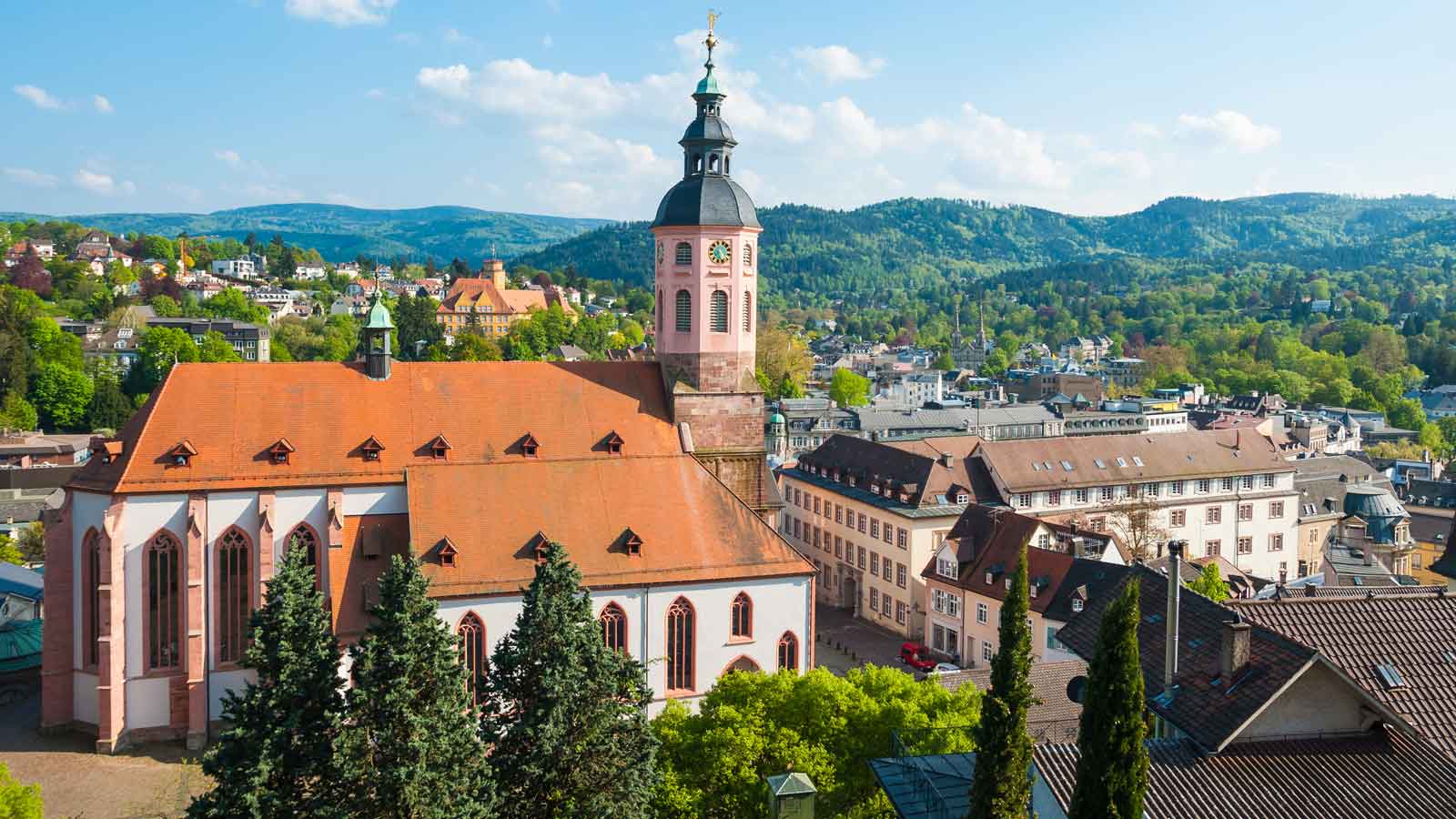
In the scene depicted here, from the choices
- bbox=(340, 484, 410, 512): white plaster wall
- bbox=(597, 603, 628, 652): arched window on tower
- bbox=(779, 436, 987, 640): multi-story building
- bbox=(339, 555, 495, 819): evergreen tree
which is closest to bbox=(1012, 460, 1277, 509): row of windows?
bbox=(779, 436, 987, 640): multi-story building

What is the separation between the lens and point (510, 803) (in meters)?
23.7

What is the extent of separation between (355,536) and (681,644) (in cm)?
1083

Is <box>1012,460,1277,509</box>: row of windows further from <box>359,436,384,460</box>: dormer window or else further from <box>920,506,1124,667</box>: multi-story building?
<box>359,436,384,460</box>: dormer window

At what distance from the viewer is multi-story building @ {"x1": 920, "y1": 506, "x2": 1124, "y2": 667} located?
154 feet

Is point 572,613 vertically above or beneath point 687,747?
above

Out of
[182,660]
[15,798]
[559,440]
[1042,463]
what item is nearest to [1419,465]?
[1042,463]

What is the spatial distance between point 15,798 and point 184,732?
13284 mm

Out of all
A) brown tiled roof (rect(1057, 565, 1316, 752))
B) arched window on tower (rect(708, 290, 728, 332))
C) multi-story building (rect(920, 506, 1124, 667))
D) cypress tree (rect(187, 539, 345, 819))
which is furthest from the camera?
multi-story building (rect(920, 506, 1124, 667))

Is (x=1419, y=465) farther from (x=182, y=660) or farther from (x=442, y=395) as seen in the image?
(x=182, y=660)

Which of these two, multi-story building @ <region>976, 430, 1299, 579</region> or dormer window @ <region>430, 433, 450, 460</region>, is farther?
multi-story building @ <region>976, 430, 1299, 579</region>

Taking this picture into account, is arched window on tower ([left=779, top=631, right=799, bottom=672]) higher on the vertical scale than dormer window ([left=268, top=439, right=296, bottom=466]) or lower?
lower

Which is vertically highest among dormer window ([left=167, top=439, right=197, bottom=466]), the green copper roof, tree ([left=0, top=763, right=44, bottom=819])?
the green copper roof

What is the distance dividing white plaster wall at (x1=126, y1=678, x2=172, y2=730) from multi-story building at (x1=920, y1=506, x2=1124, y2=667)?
30332 millimetres

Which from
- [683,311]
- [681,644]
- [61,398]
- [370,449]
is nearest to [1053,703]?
[681,644]
